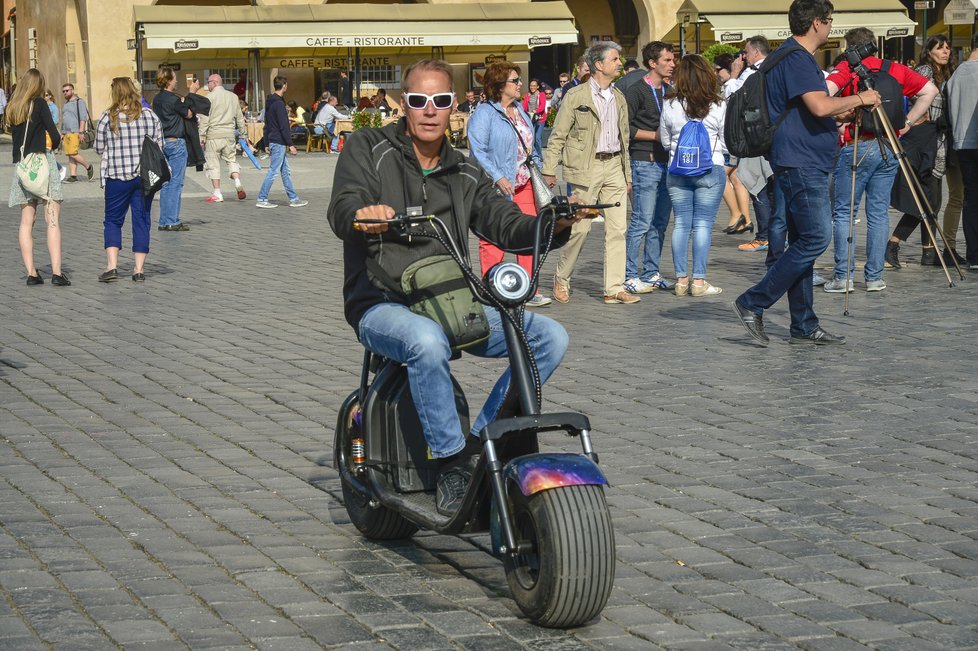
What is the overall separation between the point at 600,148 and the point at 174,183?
7.47 m

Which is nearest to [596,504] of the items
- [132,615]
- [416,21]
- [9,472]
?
[132,615]

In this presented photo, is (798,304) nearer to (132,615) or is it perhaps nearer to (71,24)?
(132,615)

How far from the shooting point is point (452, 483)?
490cm

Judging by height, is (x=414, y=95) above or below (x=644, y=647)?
above

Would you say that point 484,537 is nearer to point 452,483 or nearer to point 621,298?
point 452,483

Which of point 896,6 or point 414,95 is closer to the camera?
point 414,95

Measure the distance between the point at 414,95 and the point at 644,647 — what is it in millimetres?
2030

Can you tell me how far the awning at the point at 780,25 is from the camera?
39781mm

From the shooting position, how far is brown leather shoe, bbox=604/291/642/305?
11250 mm

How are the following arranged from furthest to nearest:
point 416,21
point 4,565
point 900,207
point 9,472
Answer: point 416,21
point 900,207
point 9,472
point 4,565

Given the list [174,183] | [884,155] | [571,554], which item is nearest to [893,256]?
[884,155]

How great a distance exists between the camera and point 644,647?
4.23 meters

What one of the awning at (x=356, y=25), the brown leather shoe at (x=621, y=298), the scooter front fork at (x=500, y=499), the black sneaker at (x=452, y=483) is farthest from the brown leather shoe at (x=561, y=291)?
the awning at (x=356, y=25)

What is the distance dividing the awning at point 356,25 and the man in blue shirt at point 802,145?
2891cm
